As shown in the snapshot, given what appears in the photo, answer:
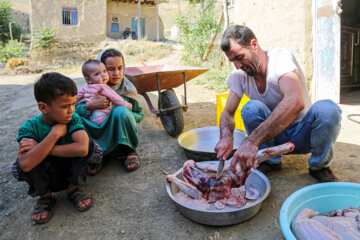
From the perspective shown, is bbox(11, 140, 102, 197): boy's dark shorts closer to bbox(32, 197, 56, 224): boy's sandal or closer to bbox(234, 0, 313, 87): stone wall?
bbox(32, 197, 56, 224): boy's sandal

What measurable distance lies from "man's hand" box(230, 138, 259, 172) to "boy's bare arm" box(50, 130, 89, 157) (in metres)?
1.05

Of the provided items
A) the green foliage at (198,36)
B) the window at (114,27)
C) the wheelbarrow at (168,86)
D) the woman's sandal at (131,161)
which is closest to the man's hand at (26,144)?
the woman's sandal at (131,161)

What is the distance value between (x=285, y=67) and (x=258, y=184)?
0.90 meters

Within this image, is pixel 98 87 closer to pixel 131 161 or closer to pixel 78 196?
pixel 131 161

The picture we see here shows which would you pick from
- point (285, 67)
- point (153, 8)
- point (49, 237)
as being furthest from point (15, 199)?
point (153, 8)

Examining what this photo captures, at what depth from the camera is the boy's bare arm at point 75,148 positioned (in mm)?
1738

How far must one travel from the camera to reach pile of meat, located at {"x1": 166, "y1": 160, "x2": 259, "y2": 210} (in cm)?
169

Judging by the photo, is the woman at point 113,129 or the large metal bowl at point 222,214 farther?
the woman at point 113,129

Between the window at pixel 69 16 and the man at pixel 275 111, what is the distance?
14.4m

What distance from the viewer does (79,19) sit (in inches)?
536

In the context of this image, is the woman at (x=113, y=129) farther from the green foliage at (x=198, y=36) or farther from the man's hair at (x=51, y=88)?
the green foliage at (x=198, y=36)

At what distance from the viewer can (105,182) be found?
7.52ft

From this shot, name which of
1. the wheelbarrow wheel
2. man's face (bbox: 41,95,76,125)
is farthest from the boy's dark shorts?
the wheelbarrow wheel

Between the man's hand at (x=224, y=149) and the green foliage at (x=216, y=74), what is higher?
the green foliage at (x=216, y=74)
